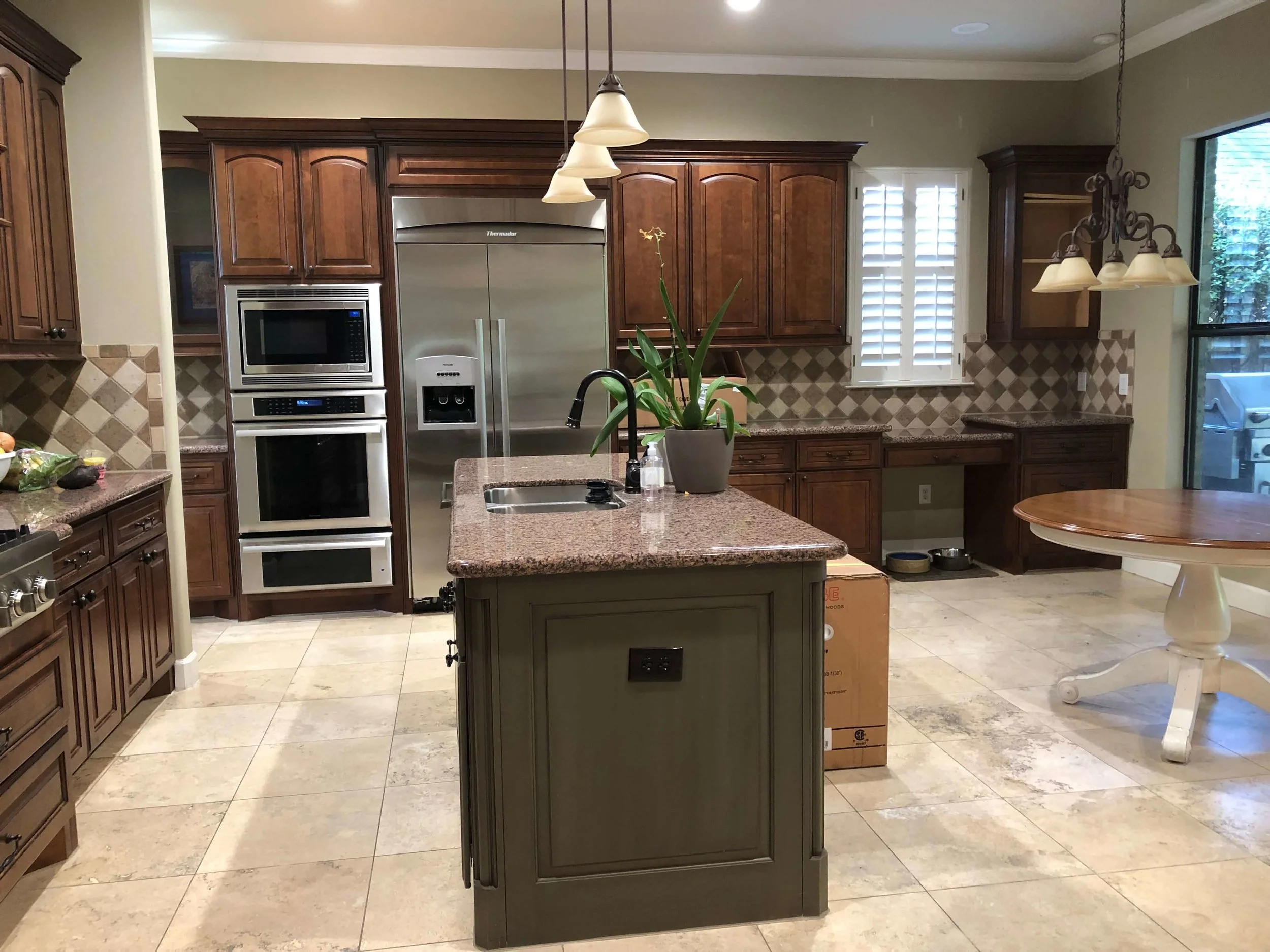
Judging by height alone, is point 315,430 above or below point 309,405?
below

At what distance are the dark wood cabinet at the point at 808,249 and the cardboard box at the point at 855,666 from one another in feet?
8.56

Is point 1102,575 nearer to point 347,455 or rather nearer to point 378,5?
point 347,455

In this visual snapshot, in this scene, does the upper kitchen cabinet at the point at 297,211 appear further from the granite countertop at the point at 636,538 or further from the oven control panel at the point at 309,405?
the granite countertop at the point at 636,538

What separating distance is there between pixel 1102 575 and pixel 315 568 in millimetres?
4270

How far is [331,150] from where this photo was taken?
472 centimetres

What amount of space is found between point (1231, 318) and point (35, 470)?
17.5 ft

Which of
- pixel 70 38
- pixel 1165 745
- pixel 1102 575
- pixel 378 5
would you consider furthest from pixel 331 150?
pixel 1102 575

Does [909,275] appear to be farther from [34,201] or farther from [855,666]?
[34,201]

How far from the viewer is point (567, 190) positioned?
10.6 ft

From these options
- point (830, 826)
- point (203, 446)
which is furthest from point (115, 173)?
point (830, 826)

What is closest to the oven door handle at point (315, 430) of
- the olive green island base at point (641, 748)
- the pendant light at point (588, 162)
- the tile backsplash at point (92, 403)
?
the tile backsplash at point (92, 403)

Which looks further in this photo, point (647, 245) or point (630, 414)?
point (647, 245)

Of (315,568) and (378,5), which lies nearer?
(378,5)

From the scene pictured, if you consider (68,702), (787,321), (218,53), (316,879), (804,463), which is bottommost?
(316,879)
